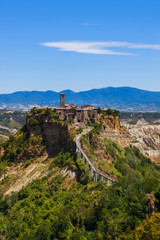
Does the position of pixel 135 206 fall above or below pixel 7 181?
above

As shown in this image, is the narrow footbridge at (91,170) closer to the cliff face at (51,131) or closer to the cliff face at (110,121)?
the cliff face at (51,131)

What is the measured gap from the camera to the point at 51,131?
2366 inches

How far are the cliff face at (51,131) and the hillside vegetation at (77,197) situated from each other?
0.19 metres

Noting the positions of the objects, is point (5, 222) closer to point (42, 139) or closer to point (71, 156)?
point (71, 156)

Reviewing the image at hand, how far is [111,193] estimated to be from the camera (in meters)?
32.2

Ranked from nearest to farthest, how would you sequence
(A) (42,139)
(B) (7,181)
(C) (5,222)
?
(C) (5,222), (B) (7,181), (A) (42,139)

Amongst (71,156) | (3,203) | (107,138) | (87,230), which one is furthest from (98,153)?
(87,230)

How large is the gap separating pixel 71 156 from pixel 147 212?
79.6 ft

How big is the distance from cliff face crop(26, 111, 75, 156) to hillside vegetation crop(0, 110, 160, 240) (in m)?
0.19

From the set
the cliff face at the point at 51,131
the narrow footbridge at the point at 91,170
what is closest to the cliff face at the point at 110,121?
the cliff face at the point at 51,131

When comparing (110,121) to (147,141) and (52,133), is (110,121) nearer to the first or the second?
(52,133)

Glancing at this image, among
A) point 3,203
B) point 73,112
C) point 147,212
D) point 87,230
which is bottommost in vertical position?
point 3,203

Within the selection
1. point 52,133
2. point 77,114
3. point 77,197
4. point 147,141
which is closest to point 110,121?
point 77,114

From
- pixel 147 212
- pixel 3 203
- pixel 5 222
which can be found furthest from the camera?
pixel 3 203
